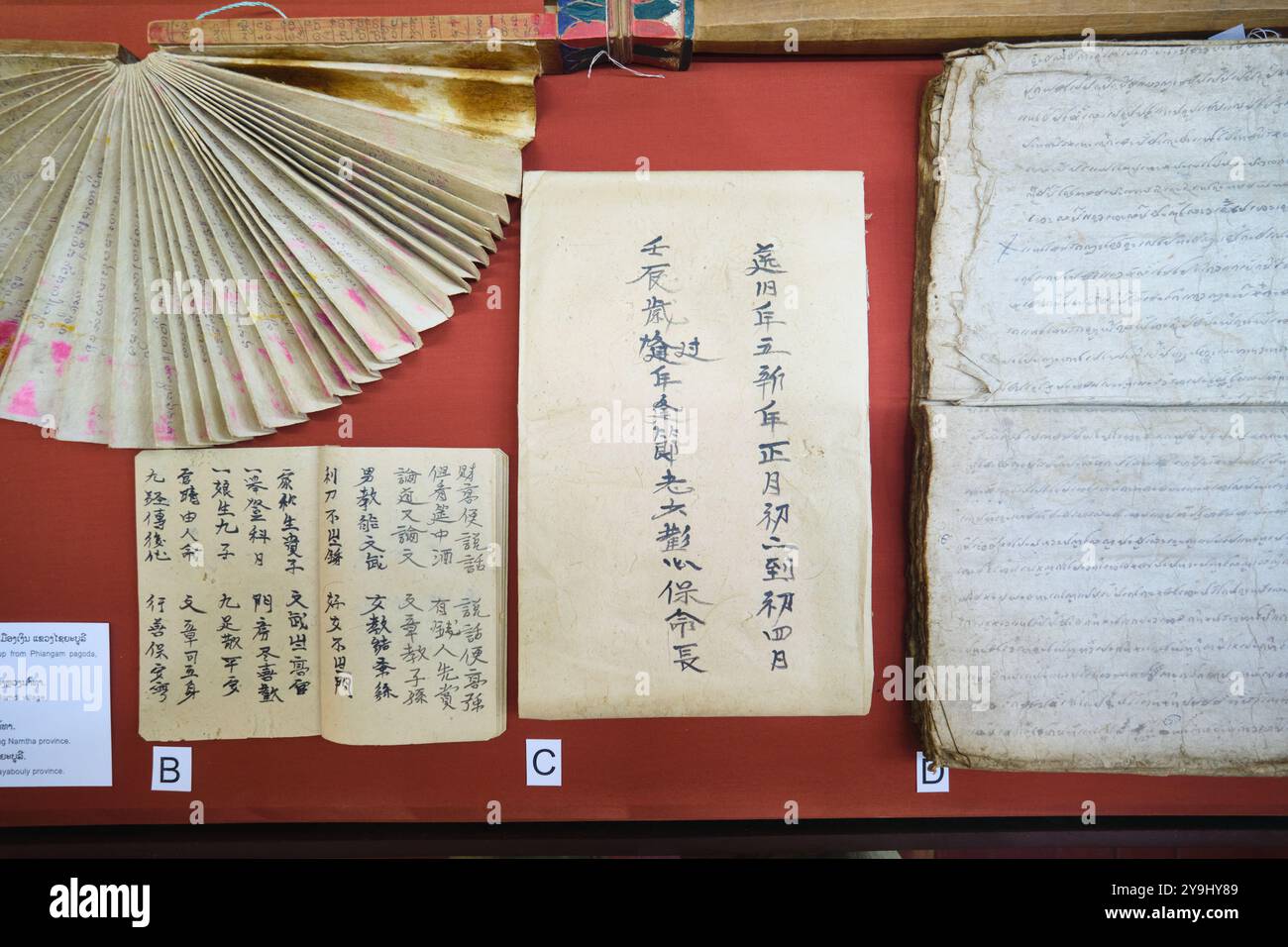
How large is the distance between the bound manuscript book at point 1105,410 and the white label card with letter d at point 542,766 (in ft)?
2.30

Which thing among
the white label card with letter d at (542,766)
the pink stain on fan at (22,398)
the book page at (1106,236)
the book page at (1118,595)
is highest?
the book page at (1106,236)

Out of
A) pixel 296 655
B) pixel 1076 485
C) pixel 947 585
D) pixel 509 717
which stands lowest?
pixel 509 717

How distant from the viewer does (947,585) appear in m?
1.18

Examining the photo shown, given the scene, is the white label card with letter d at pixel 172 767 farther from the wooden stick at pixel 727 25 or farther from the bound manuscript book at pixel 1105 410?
the bound manuscript book at pixel 1105 410

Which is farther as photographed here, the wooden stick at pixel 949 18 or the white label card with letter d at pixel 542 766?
the white label card with letter d at pixel 542 766

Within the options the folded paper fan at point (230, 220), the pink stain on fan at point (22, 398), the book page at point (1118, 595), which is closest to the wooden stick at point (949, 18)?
the folded paper fan at point (230, 220)

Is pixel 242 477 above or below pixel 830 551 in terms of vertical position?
above

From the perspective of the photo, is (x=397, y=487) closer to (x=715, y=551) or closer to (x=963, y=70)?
(x=715, y=551)

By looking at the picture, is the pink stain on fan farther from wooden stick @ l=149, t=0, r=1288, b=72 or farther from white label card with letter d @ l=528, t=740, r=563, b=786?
white label card with letter d @ l=528, t=740, r=563, b=786

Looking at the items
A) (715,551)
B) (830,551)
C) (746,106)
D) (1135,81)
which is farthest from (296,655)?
(1135,81)

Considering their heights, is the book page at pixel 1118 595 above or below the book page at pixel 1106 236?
below

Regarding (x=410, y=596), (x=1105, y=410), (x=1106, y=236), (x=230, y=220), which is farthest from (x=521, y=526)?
(x=1106, y=236)

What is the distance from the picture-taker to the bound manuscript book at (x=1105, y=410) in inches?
46.1

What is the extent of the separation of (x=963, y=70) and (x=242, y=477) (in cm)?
149
